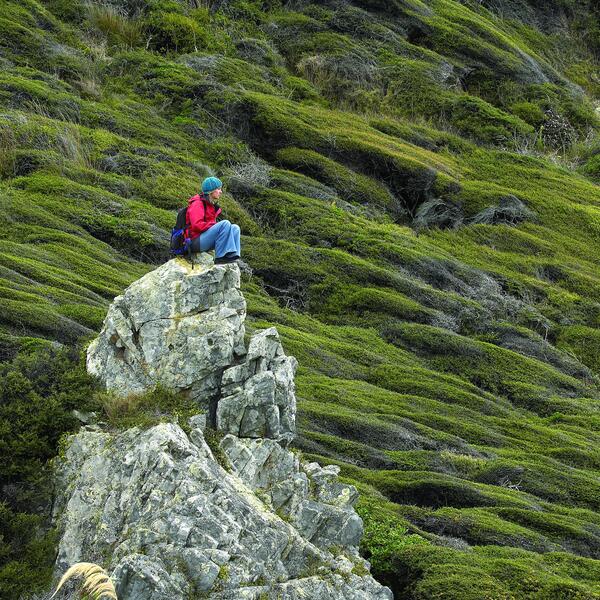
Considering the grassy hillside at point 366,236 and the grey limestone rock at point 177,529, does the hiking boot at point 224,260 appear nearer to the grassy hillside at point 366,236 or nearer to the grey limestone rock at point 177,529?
the grassy hillside at point 366,236

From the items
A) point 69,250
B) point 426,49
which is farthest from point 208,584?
point 426,49

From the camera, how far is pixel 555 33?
68.9 m

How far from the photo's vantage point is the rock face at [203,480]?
46.7 ft

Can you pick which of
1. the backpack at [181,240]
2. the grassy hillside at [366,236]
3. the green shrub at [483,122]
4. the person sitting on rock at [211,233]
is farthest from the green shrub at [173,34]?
the backpack at [181,240]

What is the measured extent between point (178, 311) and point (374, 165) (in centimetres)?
2693

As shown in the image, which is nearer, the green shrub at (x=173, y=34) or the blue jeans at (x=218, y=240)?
the blue jeans at (x=218, y=240)

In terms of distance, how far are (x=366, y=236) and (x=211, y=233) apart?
1853 centimetres

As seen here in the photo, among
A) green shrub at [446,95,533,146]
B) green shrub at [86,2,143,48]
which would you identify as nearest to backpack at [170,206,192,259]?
green shrub at [86,2,143,48]

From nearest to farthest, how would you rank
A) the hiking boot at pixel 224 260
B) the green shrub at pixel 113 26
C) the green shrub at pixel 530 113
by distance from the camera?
the hiking boot at pixel 224 260
the green shrub at pixel 113 26
the green shrub at pixel 530 113

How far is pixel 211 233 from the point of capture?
19.0 metres

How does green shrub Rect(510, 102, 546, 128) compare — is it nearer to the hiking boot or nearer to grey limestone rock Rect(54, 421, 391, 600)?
the hiking boot

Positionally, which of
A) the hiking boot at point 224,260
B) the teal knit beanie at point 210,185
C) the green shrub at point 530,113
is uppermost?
the teal knit beanie at point 210,185

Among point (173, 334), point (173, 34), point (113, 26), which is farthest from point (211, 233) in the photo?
point (113, 26)

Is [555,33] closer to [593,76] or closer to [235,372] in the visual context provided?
[593,76]
